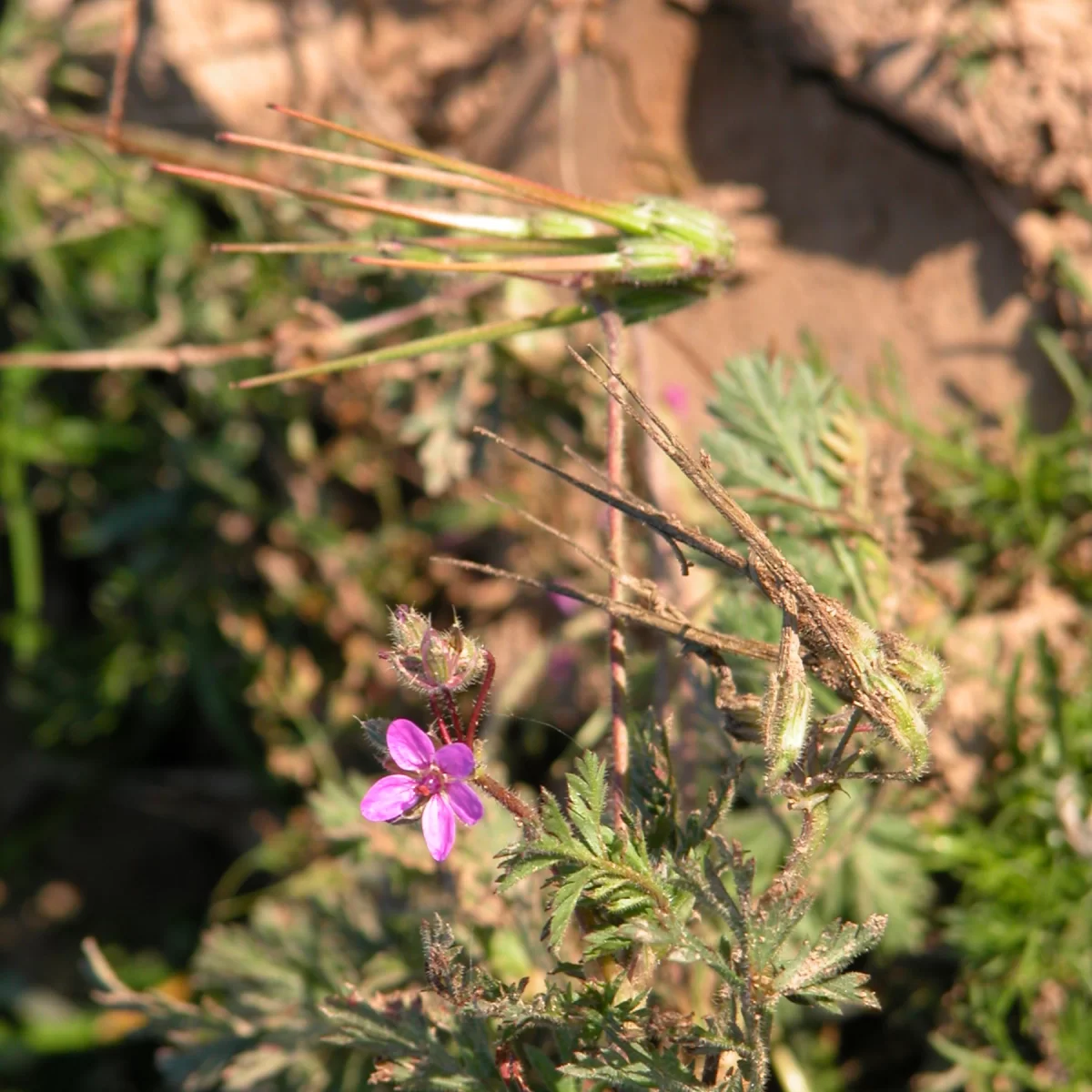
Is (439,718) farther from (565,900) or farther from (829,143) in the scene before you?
(829,143)

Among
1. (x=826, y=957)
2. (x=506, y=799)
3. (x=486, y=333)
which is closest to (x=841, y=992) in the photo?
(x=826, y=957)

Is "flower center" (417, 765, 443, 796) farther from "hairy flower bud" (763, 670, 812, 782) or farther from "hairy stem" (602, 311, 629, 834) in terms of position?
"hairy flower bud" (763, 670, 812, 782)

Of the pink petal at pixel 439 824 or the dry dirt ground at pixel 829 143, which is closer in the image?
the pink petal at pixel 439 824

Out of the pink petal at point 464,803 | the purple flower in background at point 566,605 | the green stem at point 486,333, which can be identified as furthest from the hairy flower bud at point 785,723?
the purple flower in background at point 566,605

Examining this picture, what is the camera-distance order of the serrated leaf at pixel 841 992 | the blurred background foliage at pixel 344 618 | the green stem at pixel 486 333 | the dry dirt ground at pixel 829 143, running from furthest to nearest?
1. the dry dirt ground at pixel 829 143
2. the blurred background foliage at pixel 344 618
3. the green stem at pixel 486 333
4. the serrated leaf at pixel 841 992

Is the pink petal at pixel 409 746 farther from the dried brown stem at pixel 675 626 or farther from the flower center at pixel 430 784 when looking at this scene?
the dried brown stem at pixel 675 626

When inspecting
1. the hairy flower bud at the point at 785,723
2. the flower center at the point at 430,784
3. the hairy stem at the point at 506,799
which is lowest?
the flower center at the point at 430,784

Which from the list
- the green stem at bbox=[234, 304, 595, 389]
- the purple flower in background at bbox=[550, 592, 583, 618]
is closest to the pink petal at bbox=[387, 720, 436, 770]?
the green stem at bbox=[234, 304, 595, 389]

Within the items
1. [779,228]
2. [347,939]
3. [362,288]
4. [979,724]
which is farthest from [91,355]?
[979,724]
